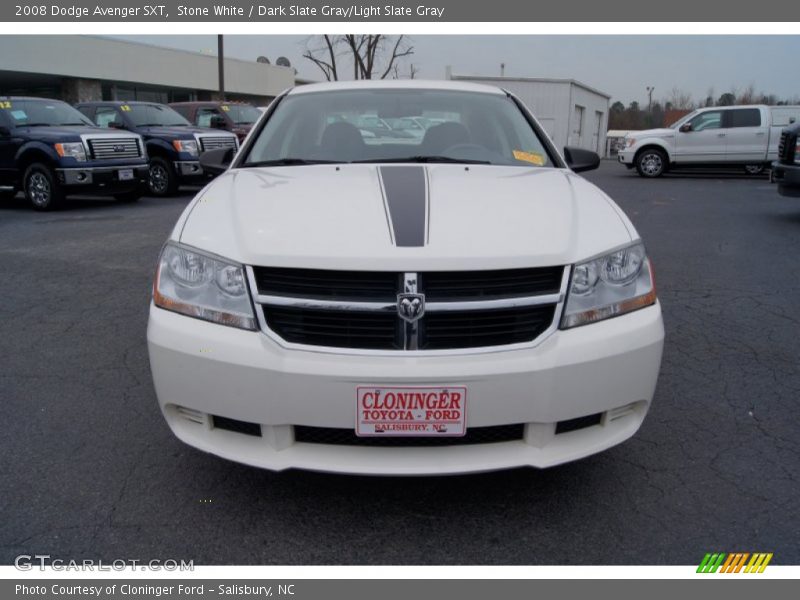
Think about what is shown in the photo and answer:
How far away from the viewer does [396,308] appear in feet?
7.35

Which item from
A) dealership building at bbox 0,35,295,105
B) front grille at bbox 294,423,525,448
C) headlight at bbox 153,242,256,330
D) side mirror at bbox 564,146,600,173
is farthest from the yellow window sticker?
dealership building at bbox 0,35,295,105

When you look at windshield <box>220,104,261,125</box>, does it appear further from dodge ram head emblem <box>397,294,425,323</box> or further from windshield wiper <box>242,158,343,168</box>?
dodge ram head emblem <box>397,294,425,323</box>

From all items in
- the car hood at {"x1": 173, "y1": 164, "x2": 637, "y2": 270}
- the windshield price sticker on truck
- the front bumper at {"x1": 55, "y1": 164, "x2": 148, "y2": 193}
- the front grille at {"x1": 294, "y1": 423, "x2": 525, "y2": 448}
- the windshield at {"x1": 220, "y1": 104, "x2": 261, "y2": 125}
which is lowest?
the front grille at {"x1": 294, "y1": 423, "x2": 525, "y2": 448}

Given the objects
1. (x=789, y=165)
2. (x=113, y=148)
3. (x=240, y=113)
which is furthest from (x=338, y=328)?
(x=240, y=113)

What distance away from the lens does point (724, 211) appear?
1116cm

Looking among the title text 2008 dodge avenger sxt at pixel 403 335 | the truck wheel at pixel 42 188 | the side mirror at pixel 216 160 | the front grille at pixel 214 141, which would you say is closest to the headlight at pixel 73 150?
the truck wheel at pixel 42 188

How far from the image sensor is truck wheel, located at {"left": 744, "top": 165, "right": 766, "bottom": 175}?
18250 millimetres

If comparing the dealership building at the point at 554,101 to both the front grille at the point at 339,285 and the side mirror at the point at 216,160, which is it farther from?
the front grille at the point at 339,285

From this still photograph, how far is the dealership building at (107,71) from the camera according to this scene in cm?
3212

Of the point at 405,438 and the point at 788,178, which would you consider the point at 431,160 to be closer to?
the point at 405,438

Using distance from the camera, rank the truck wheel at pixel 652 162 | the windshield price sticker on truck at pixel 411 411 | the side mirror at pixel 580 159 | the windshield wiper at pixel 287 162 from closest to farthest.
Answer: the windshield price sticker on truck at pixel 411 411 → the windshield wiper at pixel 287 162 → the side mirror at pixel 580 159 → the truck wheel at pixel 652 162

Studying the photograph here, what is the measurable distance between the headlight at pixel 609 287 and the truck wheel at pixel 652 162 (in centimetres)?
1717

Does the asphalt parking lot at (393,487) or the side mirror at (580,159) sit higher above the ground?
the side mirror at (580,159)

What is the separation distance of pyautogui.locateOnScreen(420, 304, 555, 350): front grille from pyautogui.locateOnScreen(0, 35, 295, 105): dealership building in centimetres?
3488
